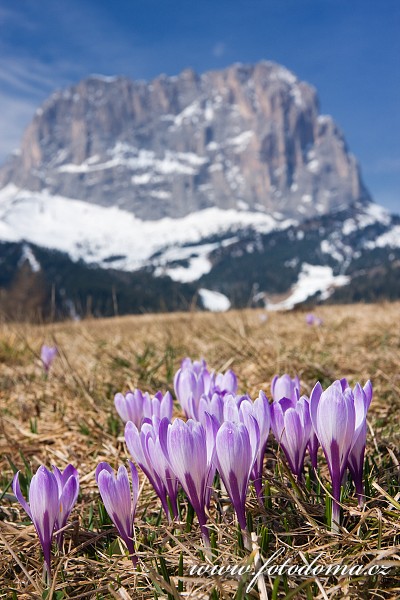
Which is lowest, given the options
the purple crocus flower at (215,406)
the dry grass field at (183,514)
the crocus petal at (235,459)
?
the dry grass field at (183,514)

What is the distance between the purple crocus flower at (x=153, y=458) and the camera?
1243 mm

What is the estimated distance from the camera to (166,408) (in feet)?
5.29

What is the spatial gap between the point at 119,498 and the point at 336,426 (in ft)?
1.80

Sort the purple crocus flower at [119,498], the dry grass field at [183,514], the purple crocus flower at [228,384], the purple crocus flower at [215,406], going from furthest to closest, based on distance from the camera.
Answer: the purple crocus flower at [228,384], the purple crocus flower at [215,406], the purple crocus flower at [119,498], the dry grass field at [183,514]

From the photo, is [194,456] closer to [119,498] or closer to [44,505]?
[119,498]

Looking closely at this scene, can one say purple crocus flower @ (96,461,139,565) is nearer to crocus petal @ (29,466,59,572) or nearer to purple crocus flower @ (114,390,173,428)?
crocus petal @ (29,466,59,572)

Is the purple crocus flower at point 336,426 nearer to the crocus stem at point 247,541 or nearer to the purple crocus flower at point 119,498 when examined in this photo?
the crocus stem at point 247,541

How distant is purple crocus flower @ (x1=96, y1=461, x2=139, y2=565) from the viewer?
1.20 meters

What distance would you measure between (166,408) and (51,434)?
3.94ft

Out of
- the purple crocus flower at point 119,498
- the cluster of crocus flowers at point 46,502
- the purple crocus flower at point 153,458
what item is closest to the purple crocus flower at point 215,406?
the purple crocus flower at point 153,458

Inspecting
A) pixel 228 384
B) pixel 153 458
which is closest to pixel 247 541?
pixel 153 458

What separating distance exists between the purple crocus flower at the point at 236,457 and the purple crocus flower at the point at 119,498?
8.7 inches

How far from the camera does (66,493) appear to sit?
4.06ft

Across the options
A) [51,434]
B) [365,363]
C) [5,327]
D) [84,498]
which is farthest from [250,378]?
[5,327]
